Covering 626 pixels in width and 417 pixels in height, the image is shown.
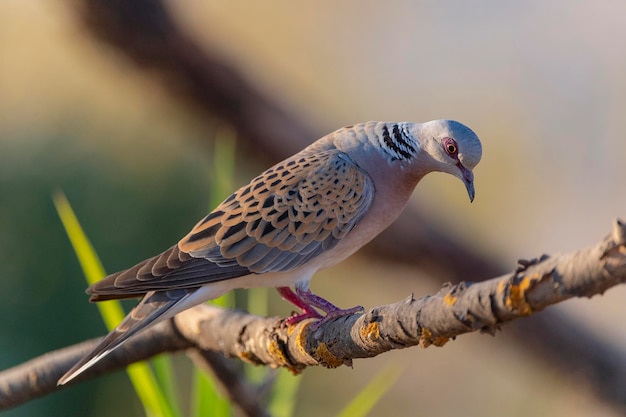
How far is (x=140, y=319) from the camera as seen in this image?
67.7 inches

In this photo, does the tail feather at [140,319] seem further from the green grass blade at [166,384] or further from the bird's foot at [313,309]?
the green grass blade at [166,384]

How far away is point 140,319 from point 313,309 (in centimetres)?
44

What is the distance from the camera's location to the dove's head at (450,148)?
1869mm

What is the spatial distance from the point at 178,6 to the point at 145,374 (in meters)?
1.46

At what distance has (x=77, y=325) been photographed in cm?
390

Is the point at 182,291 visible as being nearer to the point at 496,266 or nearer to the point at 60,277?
the point at 496,266

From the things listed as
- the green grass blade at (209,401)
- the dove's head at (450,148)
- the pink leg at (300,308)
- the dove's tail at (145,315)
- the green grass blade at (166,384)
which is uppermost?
the dove's head at (450,148)

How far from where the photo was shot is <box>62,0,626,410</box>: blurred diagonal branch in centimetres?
280

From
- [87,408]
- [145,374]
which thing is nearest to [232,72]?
[145,374]

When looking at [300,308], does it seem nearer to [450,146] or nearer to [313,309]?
[313,309]

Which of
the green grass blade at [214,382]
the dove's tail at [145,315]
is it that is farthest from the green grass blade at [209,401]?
the dove's tail at [145,315]

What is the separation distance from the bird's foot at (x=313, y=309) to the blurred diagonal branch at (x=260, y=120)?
3.15ft

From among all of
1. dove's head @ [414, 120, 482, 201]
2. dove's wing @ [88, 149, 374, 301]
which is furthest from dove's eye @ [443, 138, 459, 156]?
dove's wing @ [88, 149, 374, 301]

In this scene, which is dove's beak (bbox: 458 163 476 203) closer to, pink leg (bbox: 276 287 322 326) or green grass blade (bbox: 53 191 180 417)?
pink leg (bbox: 276 287 322 326)
